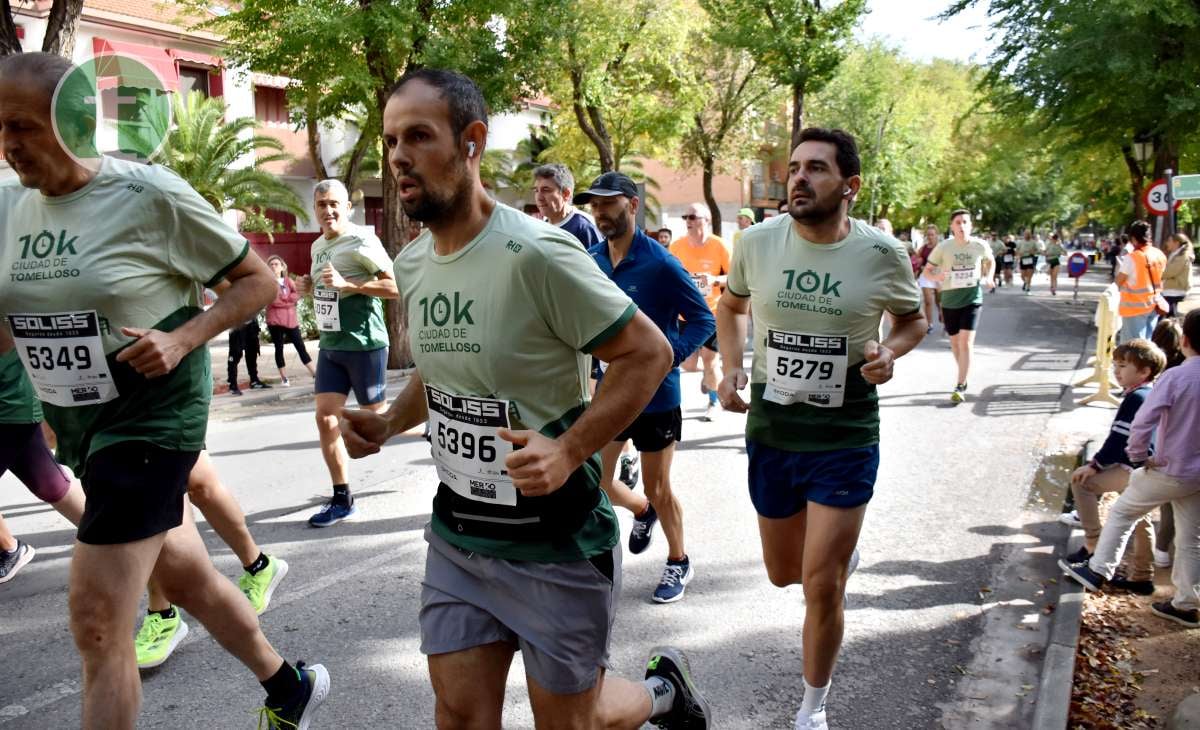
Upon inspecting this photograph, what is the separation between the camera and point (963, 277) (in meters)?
10.5

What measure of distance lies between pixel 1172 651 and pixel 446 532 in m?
3.61

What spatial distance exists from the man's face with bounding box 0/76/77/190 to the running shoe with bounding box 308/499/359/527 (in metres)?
3.58

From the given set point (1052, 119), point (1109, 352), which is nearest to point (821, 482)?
point (1109, 352)

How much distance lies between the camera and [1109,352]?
36.2 ft

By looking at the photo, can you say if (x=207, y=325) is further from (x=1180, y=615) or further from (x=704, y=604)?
(x=1180, y=615)

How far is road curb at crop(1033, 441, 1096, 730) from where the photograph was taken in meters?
3.61

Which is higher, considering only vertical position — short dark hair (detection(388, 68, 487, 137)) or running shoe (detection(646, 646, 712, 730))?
short dark hair (detection(388, 68, 487, 137))

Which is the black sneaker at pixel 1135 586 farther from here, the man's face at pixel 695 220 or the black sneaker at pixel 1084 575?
the man's face at pixel 695 220

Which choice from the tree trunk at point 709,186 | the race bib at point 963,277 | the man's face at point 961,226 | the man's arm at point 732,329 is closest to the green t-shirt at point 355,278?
the man's arm at point 732,329

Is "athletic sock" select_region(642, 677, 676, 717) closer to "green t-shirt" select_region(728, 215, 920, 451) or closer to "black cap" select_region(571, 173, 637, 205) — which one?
"green t-shirt" select_region(728, 215, 920, 451)

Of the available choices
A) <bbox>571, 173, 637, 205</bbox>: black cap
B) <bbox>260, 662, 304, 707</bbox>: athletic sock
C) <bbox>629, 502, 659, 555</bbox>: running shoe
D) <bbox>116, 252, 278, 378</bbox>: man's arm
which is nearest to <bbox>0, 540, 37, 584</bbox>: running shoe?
<bbox>260, 662, 304, 707</bbox>: athletic sock

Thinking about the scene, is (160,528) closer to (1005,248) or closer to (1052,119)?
(1052,119)

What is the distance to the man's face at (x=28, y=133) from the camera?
2703 millimetres

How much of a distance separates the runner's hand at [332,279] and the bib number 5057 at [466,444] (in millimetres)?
3618
